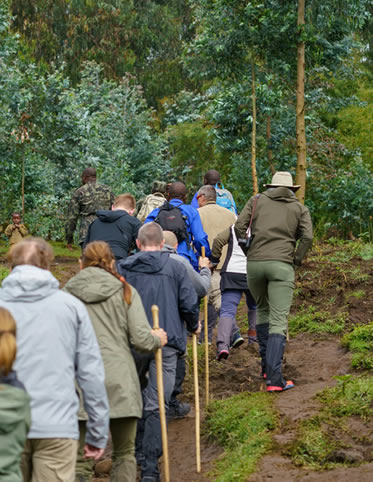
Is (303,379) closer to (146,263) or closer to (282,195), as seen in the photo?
(282,195)

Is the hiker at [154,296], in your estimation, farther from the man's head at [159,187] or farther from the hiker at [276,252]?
the man's head at [159,187]

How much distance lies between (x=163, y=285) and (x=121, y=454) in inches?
51.3

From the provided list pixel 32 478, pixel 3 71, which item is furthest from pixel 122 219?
pixel 3 71

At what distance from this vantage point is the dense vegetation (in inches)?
728

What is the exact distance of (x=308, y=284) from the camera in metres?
13.9

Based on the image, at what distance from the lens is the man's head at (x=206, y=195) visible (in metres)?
10.6

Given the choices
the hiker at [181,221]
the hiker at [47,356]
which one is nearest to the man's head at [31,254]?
the hiker at [47,356]

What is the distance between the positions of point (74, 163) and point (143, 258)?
20.7 meters

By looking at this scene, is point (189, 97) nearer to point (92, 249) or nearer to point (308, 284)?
point (308, 284)

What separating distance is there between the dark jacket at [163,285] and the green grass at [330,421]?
1203 mm

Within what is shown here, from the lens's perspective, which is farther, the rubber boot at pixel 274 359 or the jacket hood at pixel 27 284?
the rubber boot at pixel 274 359

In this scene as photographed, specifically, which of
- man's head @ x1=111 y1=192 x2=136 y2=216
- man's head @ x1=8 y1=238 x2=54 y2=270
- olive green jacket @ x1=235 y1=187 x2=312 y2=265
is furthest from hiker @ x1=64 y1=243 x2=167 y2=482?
Result: man's head @ x1=111 y1=192 x2=136 y2=216

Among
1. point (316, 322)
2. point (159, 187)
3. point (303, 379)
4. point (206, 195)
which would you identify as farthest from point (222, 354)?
point (316, 322)

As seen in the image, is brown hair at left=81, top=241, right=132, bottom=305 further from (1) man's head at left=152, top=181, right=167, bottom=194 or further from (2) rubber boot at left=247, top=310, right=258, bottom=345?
(2) rubber boot at left=247, top=310, right=258, bottom=345
